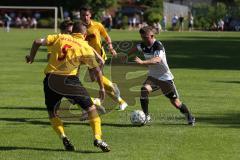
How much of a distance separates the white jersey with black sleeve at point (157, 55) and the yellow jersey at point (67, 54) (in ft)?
6.97

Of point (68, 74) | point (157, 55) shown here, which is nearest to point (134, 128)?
point (157, 55)

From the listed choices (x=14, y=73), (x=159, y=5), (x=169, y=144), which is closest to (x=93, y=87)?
(x=14, y=73)

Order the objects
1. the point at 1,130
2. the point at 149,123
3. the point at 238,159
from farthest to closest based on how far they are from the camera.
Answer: the point at 149,123 < the point at 1,130 < the point at 238,159

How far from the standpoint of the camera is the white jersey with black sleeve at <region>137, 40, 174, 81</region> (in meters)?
11.9

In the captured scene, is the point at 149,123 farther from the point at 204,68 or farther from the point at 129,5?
the point at 129,5

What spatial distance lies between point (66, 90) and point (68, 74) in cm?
24

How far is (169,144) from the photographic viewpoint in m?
10.6

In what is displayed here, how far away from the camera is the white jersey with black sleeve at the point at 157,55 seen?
1190cm

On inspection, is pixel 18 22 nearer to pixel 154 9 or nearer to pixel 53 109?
pixel 154 9

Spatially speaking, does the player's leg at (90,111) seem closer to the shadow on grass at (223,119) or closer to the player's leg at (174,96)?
the player's leg at (174,96)

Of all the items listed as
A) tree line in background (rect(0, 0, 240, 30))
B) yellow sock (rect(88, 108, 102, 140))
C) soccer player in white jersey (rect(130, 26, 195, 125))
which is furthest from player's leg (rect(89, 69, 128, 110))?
tree line in background (rect(0, 0, 240, 30))

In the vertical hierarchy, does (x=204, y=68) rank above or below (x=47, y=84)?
below

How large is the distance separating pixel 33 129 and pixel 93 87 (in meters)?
6.85

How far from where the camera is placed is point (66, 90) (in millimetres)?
10016
